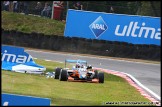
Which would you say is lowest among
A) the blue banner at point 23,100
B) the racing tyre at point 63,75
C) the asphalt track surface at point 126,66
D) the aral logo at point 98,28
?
the asphalt track surface at point 126,66

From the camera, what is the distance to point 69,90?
12523mm

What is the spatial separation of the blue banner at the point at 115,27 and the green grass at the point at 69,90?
9.73m

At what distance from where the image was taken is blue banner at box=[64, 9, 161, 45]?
25.4 metres

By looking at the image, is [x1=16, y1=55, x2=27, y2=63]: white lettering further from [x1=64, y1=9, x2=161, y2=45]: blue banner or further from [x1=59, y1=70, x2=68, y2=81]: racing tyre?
[x1=64, y1=9, x2=161, y2=45]: blue banner

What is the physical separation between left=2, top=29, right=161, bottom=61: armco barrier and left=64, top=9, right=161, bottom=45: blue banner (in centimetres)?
76

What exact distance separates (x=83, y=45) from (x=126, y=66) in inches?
168

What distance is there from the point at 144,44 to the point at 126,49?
1.04 meters

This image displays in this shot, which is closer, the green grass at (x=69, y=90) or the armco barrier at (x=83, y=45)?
the green grass at (x=69, y=90)

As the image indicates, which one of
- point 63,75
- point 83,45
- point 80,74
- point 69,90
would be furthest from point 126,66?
point 69,90

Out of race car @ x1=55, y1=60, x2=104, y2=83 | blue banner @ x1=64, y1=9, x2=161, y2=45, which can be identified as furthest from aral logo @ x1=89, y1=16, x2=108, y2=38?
race car @ x1=55, y1=60, x2=104, y2=83

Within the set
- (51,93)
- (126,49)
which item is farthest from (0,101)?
(126,49)

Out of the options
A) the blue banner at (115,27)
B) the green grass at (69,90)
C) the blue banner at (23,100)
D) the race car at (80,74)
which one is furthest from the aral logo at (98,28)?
the blue banner at (23,100)

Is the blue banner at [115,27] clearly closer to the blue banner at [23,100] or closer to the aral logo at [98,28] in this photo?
the aral logo at [98,28]

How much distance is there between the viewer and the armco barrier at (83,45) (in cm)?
2452
